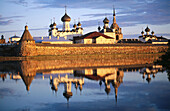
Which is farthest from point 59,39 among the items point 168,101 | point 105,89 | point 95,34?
point 168,101

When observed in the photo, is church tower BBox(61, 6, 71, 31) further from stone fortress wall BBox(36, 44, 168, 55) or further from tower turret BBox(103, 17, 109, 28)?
stone fortress wall BBox(36, 44, 168, 55)

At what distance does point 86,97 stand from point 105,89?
1668mm

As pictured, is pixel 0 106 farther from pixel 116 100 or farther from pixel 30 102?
pixel 116 100

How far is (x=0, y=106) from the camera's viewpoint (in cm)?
909

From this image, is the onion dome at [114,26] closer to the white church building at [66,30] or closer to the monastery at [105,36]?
the monastery at [105,36]

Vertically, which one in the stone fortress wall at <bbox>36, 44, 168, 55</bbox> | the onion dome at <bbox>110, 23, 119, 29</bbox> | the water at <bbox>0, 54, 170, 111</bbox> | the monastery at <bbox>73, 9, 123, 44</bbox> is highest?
the onion dome at <bbox>110, 23, 119, 29</bbox>

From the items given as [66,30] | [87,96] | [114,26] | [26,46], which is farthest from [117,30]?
[87,96]

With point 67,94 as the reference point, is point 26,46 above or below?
above

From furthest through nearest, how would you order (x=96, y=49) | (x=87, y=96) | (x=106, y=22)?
(x=106, y=22), (x=96, y=49), (x=87, y=96)

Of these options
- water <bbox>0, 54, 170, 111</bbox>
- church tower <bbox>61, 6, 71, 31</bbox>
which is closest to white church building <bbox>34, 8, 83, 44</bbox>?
church tower <bbox>61, 6, 71, 31</bbox>

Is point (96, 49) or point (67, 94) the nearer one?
point (67, 94)

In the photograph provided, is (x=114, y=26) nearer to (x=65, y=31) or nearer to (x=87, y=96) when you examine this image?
(x=65, y=31)

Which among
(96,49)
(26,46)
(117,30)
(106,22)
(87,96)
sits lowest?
(87,96)

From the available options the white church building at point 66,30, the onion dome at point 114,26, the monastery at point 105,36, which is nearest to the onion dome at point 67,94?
the monastery at point 105,36
